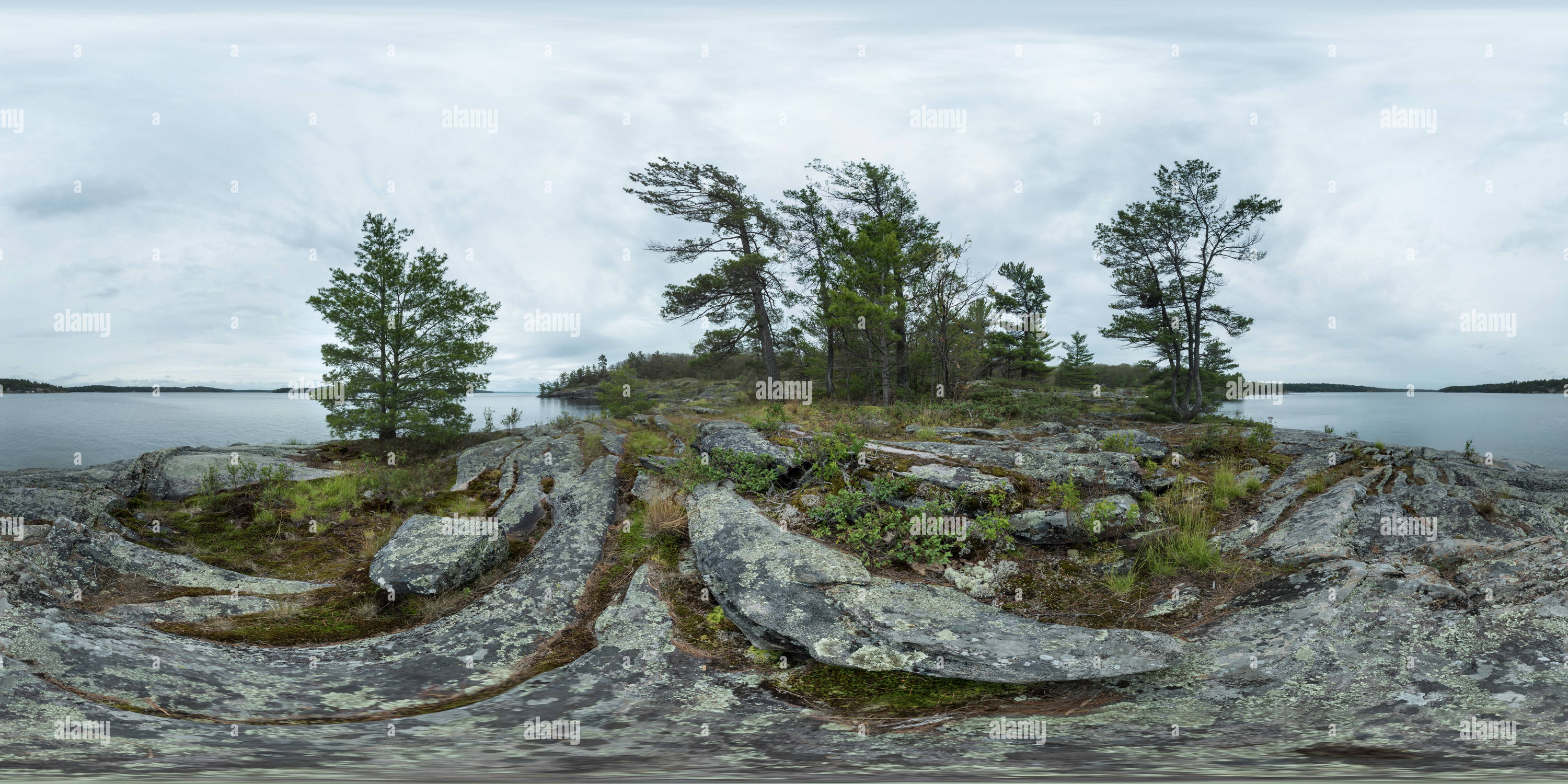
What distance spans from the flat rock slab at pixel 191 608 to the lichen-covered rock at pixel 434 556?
3.87ft

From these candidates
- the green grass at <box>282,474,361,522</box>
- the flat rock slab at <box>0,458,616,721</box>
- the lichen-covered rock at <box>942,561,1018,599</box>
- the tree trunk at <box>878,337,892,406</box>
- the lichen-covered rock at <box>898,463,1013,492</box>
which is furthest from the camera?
the tree trunk at <box>878,337,892,406</box>

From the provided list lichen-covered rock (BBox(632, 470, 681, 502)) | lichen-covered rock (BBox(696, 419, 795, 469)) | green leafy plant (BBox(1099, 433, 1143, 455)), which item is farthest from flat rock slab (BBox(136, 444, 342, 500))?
green leafy plant (BBox(1099, 433, 1143, 455))

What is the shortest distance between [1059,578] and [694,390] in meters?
38.1

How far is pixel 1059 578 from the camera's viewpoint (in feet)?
20.9

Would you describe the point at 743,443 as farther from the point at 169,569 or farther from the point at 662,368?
the point at 662,368

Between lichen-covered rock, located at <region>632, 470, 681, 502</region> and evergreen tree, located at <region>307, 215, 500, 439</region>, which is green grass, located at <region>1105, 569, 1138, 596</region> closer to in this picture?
lichen-covered rock, located at <region>632, 470, 681, 502</region>

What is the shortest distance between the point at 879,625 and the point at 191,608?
7859mm

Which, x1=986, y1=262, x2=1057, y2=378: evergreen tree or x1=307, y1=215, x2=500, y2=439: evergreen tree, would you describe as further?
x1=986, y1=262, x2=1057, y2=378: evergreen tree

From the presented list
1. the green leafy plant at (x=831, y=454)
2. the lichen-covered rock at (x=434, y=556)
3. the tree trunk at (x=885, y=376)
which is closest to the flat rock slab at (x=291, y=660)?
the lichen-covered rock at (x=434, y=556)

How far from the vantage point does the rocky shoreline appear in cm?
361

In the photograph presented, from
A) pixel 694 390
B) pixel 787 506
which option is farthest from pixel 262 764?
pixel 694 390

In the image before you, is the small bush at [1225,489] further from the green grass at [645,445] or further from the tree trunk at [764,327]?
the tree trunk at [764,327]

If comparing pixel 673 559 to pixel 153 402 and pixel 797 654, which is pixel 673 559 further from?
pixel 153 402

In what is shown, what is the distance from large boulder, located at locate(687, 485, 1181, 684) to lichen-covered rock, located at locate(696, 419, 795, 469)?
2177mm
